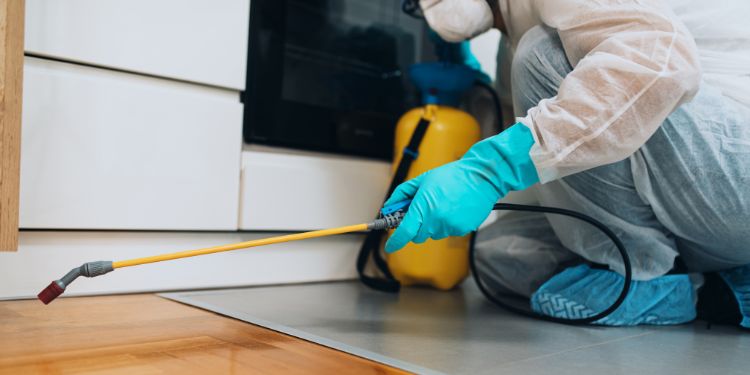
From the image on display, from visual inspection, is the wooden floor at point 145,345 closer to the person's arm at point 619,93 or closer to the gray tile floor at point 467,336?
the gray tile floor at point 467,336

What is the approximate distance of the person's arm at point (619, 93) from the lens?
728mm

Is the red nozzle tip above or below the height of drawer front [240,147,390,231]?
below

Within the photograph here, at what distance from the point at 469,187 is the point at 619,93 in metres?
0.21

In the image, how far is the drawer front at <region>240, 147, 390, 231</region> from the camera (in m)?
1.15

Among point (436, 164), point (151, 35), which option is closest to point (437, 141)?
point (436, 164)

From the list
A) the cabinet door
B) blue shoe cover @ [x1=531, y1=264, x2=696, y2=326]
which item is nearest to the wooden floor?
the cabinet door

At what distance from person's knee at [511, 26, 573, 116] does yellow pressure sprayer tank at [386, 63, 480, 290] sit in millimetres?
262

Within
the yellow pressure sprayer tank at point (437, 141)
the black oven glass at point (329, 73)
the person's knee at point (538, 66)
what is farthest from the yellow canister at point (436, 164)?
the person's knee at point (538, 66)

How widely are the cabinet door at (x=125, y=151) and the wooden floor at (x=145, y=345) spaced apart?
163mm

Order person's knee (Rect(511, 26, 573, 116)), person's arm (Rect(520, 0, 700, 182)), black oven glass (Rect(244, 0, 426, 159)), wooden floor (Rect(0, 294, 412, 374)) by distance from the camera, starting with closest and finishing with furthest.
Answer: wooden floor (Rect(0, 294, 412, 374)) → person's arm (Rect(520, 0, 700, 182)) → person's knee (Rect(511, 26, 573, 116)) → black oven glass (Rect(244, 0, 426, 159))

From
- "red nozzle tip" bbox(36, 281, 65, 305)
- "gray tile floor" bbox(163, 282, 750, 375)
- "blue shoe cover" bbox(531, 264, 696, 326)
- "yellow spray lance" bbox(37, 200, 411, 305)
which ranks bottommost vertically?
"gray tile floor" bbox(163, 282, 750, 375)

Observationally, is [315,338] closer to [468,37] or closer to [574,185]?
[574,185]

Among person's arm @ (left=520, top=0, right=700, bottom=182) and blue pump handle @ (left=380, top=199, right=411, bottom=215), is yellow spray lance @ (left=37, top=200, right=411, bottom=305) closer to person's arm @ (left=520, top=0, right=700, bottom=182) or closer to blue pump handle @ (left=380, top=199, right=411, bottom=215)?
blue pump handle @ (left=380, top=199, right=411, bottom=215)

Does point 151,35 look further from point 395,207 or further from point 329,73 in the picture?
point 395,207
